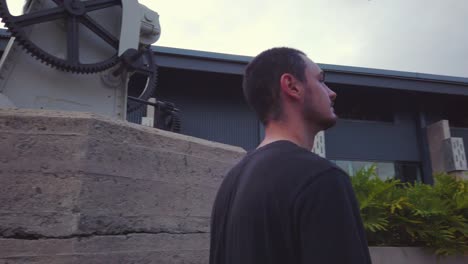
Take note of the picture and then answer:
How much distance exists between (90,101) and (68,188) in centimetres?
126

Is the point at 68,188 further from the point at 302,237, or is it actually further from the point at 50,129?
the point at 302,237

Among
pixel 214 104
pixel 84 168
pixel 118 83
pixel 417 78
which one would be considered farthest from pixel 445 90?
pixel 84 168

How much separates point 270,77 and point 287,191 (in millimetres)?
488

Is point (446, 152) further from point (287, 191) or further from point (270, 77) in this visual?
point (287, 191)

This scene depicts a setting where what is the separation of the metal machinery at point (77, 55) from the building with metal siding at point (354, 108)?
7597 mm

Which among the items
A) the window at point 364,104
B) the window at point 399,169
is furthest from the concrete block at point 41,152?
the window at point 399,169

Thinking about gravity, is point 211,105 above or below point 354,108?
→ below

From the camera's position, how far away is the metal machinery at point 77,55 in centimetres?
308

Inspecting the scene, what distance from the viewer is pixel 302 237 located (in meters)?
1.02

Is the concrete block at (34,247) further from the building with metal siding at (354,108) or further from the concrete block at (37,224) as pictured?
the building with metal siding at (354,108)

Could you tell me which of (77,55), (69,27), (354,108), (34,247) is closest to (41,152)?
(34,247)

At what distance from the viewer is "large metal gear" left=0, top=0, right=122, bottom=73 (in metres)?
2.97

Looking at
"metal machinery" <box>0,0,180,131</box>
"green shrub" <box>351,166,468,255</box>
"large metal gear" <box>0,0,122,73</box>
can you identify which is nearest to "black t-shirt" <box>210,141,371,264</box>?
"metal machinery" <box>0,0,180,131</box>

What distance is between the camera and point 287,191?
1.08 m
